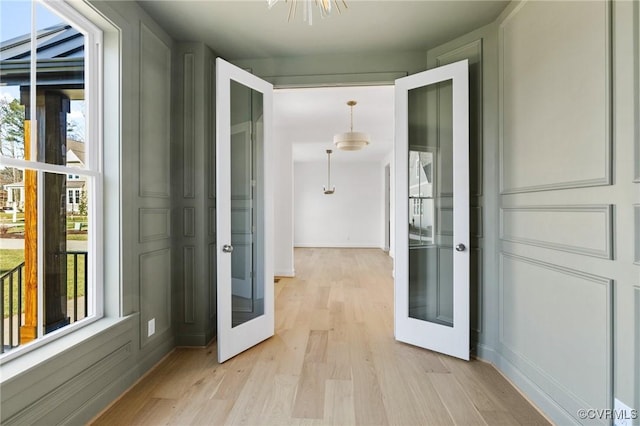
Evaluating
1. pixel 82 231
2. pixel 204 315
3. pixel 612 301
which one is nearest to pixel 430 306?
pixel 612 301

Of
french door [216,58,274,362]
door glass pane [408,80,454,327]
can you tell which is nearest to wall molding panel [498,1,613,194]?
door glass pane [408,80,454,327]

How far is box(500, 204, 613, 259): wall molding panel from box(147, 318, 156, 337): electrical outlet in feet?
9.02

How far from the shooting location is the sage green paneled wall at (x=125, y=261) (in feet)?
5.00

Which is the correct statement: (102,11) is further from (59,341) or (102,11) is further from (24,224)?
(59,341)

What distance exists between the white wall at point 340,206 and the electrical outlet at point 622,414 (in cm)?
851

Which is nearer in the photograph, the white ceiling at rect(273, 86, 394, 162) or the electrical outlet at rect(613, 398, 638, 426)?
the electrical outlet at rect(613, 398, 638, 426)

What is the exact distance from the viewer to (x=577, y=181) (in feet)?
5.34

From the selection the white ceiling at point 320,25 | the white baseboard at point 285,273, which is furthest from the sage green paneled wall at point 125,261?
the white baseboard at point 285,273

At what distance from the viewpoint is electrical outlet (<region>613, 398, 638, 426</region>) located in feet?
4.44

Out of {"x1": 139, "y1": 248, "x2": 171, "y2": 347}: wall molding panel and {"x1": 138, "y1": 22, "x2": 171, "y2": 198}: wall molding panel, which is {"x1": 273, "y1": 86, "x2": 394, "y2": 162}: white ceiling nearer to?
{"x1": 138, "y1": 22, "x2": 171, "y2": 198}: wall molding panel

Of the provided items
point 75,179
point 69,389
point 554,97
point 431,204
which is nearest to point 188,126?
point 75,179

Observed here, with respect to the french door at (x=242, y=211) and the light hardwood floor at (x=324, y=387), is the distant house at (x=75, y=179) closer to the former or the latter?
the french door at (x=242, y=211)

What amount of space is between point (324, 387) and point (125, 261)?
1595mm

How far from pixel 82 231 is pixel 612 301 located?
289cm
